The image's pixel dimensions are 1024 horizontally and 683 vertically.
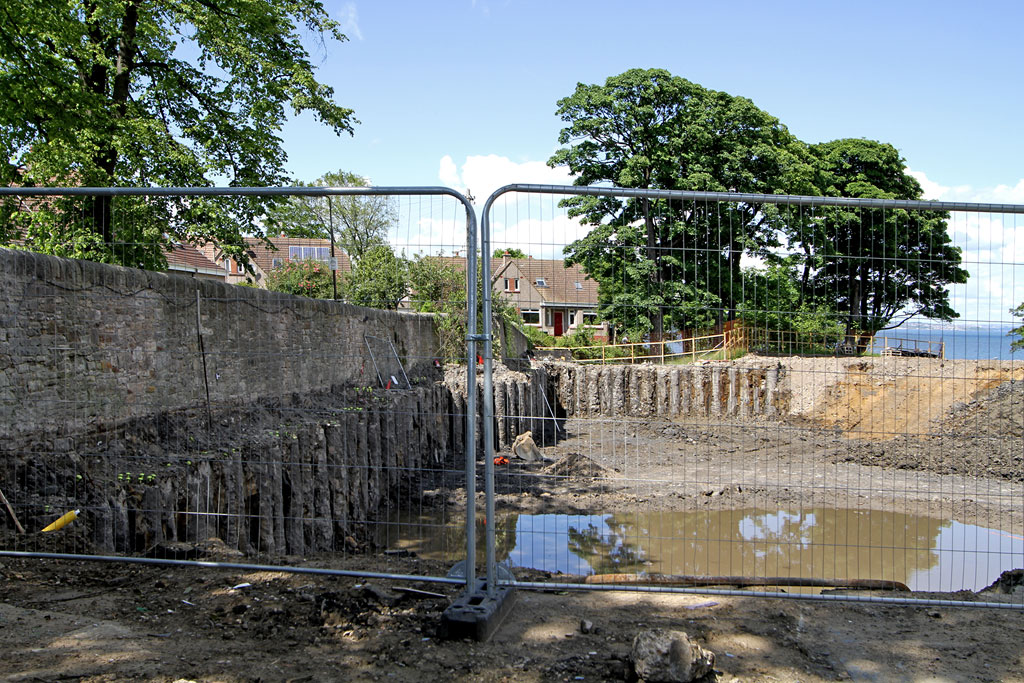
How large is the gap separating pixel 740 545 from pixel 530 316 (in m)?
7.94

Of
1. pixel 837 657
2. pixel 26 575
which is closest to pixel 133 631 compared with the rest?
pixel 26 575

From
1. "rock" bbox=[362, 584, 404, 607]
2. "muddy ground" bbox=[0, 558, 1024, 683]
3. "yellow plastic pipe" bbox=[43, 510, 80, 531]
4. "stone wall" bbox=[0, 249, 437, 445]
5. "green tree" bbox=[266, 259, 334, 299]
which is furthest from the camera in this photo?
"stone wall" bbox=[0, 249, 437, 445]

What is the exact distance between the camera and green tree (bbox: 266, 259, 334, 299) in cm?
553

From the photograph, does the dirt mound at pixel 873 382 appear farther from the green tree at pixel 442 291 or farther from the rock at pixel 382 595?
the rock at pixel 382 595

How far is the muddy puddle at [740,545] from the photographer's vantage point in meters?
9.21

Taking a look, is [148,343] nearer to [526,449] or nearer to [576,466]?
[526,449]

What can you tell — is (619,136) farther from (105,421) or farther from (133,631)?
(133,631)

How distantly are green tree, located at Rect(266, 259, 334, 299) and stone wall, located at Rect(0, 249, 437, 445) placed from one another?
0.68ft

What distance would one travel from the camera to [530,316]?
5215 millimetres

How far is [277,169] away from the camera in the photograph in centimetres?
1697

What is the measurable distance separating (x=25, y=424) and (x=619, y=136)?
28117 mm

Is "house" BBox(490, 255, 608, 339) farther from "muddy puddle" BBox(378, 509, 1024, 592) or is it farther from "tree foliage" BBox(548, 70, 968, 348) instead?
"muddy puddle" BBox(378, 509, 1024, 592)

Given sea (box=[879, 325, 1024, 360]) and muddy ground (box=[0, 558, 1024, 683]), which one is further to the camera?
sea (box=[879, 325, 1024, 360])

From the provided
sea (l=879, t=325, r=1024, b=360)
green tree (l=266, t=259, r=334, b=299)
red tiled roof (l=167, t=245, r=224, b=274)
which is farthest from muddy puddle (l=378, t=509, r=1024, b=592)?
red tiled roof (l=167, t=245, r=224, b=274)
